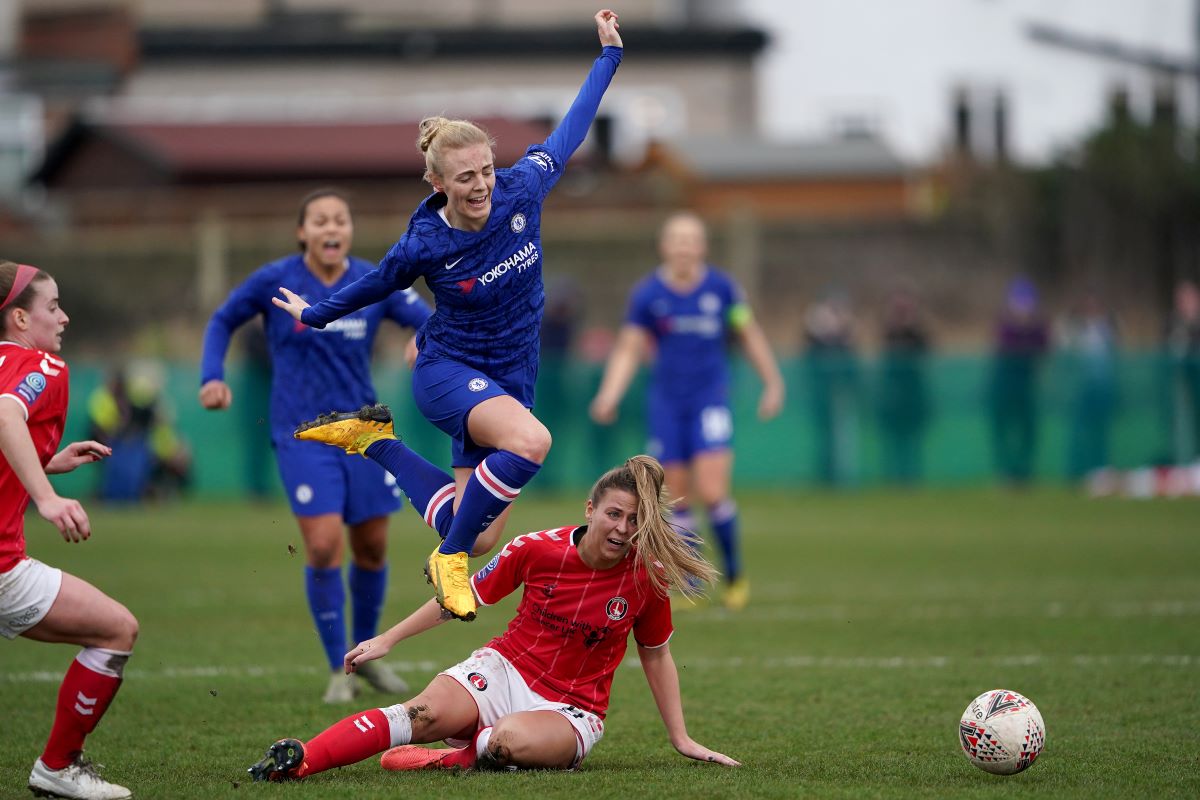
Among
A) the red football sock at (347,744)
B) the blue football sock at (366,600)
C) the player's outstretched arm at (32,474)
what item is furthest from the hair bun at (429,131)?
the blue football sock at (366,600)

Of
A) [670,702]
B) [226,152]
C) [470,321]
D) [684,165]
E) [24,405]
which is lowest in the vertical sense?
[670,702]

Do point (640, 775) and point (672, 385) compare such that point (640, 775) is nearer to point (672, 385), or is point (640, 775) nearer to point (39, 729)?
point (39, 729)

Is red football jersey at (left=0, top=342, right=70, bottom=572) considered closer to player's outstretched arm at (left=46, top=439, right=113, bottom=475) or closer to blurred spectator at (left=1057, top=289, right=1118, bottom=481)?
player's outstretched arm at (left=46, top=439, right=113, bottom=475)

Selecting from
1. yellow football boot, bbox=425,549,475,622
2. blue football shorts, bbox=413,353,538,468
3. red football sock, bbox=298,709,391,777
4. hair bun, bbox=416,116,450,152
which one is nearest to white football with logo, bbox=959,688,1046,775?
yellow football boot, bbox=425,549,475,622

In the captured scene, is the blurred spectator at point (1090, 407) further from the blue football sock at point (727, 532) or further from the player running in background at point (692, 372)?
the blue football sock at point (727, 532)

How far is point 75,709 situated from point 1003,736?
322cm

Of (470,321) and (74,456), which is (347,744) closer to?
(74,456)

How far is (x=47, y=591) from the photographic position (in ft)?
18.4

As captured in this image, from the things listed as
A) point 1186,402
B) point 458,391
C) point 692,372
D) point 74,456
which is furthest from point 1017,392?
point 74,456

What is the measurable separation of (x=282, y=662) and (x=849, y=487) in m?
12.9

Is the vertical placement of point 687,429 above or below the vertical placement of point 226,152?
below

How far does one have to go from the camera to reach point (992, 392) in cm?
2098

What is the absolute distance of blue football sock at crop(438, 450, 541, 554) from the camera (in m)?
6.57

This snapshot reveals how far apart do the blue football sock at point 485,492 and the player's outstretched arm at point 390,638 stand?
0.49 meters
